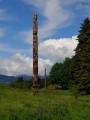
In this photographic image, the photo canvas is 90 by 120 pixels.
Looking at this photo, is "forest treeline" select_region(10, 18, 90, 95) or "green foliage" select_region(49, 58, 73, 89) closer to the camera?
"forest treeline" select_region(10, 18, 90, 95)

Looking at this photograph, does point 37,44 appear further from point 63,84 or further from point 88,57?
point 63,84

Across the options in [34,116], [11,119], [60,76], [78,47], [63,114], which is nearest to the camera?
[11,119]

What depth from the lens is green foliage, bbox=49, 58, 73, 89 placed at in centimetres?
13882

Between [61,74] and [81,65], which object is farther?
[61,74]

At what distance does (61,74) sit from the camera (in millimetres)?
140875

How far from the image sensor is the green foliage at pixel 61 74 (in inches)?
5466

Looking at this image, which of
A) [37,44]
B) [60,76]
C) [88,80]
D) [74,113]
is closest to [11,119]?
[74,113]

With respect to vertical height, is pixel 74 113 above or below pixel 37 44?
below

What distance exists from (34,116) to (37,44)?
14.1 meters

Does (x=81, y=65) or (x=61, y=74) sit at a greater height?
(x=61, y=74)

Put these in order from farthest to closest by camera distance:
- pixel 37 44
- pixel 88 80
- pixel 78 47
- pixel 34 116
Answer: pixel 78 47
pixel 88 80
pixel 37 44
pixel 34 116

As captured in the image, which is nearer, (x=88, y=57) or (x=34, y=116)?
(x=34, y=116)

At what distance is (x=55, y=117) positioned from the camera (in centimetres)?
1445

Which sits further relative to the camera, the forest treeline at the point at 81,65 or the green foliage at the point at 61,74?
the green foliage at the point at 61,74
